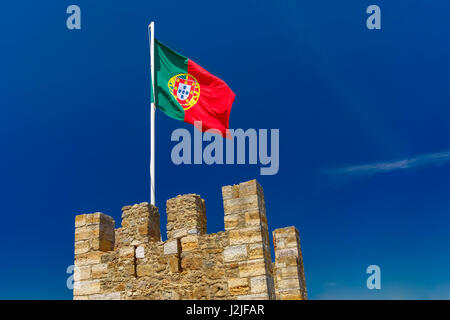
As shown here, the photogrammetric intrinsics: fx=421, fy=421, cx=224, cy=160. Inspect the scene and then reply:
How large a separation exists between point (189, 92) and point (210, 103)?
704mm

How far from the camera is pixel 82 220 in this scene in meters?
8.98

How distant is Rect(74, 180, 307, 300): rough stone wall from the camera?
25.1 ft

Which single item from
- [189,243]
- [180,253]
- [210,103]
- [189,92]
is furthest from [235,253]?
[189,92]

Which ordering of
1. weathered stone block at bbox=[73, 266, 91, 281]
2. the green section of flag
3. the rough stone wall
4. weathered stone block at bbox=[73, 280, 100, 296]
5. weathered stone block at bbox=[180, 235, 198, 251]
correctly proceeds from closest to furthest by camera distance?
the rough stone wall < weathered stone block at bbox=[180, 235, 198, 251] < weathered stone block at bbox=[73, 280, 100, 296] < weathered stone block at bbox=[73, 266, 91, 281] < the green section of flag

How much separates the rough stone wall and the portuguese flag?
12.9ft

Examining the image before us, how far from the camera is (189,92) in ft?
40.3

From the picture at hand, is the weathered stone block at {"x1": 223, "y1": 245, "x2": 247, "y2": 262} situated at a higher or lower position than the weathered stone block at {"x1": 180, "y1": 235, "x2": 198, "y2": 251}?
lower

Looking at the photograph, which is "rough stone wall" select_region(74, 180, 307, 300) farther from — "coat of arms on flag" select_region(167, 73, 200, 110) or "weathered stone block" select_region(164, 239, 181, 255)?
"coat of arms on flag" select_region(167, 73, 200, 110)

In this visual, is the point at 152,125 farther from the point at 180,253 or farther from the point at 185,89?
the point at 180,253

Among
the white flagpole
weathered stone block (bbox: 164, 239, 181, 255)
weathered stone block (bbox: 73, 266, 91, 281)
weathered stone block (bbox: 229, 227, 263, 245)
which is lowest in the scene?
weathered stone block (bbox: 73, 266, 91, 281)

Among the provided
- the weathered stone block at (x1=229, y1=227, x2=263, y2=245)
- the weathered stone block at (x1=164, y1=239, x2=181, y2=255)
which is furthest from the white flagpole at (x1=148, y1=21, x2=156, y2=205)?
the weathered stone block at (x1=229, y1=227, x2=263, y2=245)
